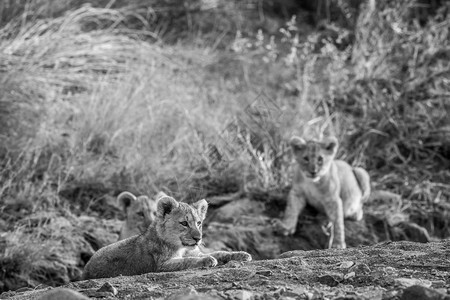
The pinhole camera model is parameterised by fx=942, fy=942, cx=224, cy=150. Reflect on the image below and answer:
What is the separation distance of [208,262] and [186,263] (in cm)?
27

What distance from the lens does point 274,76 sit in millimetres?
15008

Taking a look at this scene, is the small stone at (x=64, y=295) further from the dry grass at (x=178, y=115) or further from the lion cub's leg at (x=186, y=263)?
the dry grass at (x=178, y=115)

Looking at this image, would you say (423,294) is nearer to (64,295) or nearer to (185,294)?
(185,294)

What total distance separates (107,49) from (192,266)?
6553mm

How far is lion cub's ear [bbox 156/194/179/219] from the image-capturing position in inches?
308

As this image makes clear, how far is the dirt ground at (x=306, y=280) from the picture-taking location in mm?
5602

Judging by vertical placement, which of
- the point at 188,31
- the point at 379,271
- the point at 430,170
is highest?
the point at 379,271

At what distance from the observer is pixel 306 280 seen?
608 centimetres

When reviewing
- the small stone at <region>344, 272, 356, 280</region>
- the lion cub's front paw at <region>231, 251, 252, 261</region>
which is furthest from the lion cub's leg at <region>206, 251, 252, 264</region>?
the small stone at <region>344, 272, 356, 280</region>

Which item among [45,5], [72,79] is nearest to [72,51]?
[72,79]

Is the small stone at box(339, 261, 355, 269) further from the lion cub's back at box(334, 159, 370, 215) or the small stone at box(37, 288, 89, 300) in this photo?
the lion cub's back at box(334, 159, 370, 215)

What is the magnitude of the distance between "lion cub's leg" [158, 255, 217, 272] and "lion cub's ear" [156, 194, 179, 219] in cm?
44

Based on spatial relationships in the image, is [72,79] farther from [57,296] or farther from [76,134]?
[57,296]

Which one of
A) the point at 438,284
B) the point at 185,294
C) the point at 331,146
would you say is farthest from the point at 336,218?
the point at 185,294
